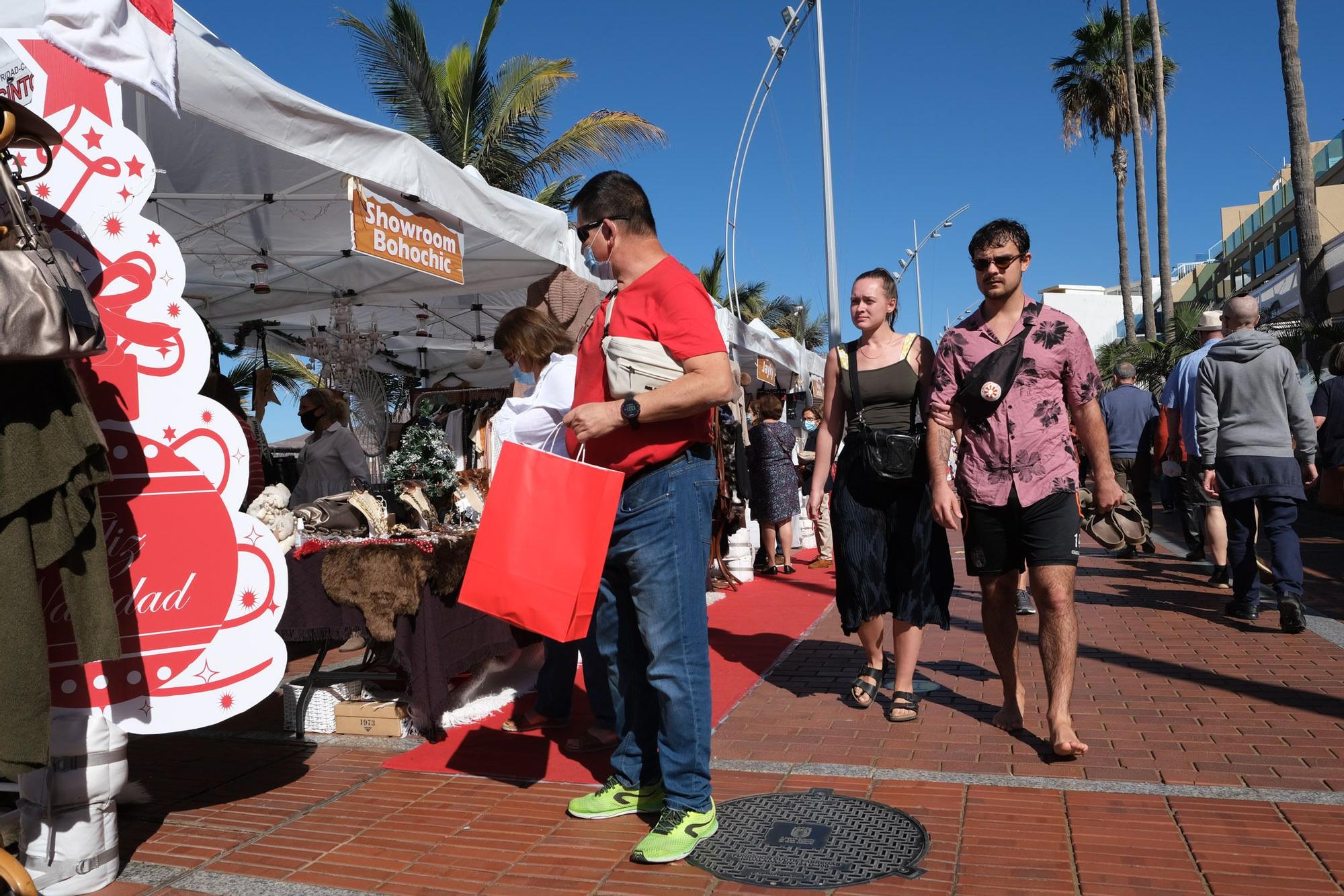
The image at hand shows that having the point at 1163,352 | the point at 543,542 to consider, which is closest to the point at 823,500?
the point at 543,542

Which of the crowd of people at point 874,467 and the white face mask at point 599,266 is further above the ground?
the white face mask at point 599,266

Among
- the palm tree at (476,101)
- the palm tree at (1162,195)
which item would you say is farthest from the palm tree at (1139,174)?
the palm tree at (476,101)

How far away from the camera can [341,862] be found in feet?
10.1

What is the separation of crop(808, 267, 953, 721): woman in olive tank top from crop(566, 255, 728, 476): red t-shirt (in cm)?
168

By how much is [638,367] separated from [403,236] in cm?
374

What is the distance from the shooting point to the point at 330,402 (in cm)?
759

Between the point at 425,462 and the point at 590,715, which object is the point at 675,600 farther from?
the point at 425,462

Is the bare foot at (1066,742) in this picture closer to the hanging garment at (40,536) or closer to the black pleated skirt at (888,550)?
the black pleated skirt at (888,550)

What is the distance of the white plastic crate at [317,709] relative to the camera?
Answer: 4633 millimetres

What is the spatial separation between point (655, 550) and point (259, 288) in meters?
7.13

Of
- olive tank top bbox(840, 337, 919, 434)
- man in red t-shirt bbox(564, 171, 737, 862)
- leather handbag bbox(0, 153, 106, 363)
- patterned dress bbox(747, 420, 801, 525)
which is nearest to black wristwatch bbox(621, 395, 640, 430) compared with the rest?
man in red t-shirt bbox(564, 171, 737, 862)

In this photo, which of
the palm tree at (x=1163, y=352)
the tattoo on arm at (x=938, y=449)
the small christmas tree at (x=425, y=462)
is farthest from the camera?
the palm tree at (x=1163, y=352)

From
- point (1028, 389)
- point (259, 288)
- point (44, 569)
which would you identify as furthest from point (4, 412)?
point (259, 288)

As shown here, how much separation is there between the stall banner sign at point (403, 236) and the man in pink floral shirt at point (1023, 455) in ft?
11.4
